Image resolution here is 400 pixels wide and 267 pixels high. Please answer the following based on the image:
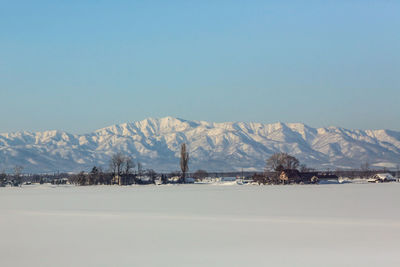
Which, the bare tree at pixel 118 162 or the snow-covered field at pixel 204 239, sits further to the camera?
the bare tree at pixel 118 162

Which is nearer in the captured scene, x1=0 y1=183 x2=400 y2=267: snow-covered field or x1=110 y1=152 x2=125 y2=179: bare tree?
x1=0 y1=183 x2=400 y2=267: snow-covered field

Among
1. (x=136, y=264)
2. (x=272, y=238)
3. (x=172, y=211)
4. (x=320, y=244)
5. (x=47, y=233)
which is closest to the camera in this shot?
(x=136, y=264)

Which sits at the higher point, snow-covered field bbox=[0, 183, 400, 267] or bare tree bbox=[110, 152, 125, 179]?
bare tree bbox=[110, 152, 125, 179]

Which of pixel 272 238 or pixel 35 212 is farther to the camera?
pixel 35 212

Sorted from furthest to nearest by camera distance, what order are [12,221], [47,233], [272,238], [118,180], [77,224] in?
[118,180] → [12,221] → [77,224] → [47,233] → [272,238]

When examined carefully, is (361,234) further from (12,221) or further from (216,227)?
(12,221)

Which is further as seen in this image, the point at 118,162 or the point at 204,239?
the point at 118,162

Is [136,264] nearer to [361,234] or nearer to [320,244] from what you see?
[320,244]

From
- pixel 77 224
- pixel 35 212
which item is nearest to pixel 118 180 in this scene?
pixel 35 212

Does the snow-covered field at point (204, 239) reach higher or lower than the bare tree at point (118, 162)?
lower

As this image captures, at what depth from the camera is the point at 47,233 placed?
72.1 feet

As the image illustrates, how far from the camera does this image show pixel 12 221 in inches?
1046

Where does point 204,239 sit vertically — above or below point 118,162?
below

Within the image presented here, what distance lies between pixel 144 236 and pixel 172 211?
11.0m
